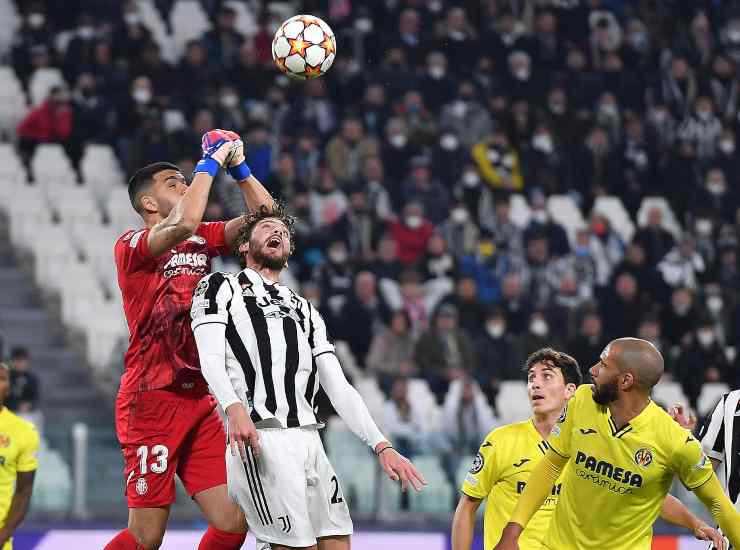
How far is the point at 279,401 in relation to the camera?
6059 millimetres

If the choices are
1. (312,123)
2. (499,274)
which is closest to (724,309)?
(499,274)

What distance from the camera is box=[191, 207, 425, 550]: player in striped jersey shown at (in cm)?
598

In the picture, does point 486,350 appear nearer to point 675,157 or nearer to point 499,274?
point 499,274

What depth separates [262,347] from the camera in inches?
240

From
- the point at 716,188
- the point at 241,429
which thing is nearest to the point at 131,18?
the point at 716,188

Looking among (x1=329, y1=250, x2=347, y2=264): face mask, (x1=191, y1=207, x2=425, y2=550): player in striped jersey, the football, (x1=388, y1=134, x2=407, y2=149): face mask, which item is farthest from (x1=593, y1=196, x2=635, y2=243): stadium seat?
(x1=191, y1=207, x2=425, y2=550): player in striped jersey

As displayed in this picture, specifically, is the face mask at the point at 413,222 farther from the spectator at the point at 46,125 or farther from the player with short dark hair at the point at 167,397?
the player with short dark hair at the point at 167,397

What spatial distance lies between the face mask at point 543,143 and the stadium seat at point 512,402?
4258 mm

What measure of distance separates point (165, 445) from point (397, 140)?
9362mm

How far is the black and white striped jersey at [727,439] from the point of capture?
6.80 m

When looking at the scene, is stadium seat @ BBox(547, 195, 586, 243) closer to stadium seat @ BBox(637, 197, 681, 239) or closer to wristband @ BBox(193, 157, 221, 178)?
stadium seat @ BBox(637, 197, 681, 239)

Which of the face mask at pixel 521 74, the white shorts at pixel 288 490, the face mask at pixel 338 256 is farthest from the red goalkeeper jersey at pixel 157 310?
the face mask at pixel 521 74

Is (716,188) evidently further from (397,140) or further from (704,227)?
(397,140)

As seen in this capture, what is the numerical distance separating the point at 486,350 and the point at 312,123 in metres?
3.71
